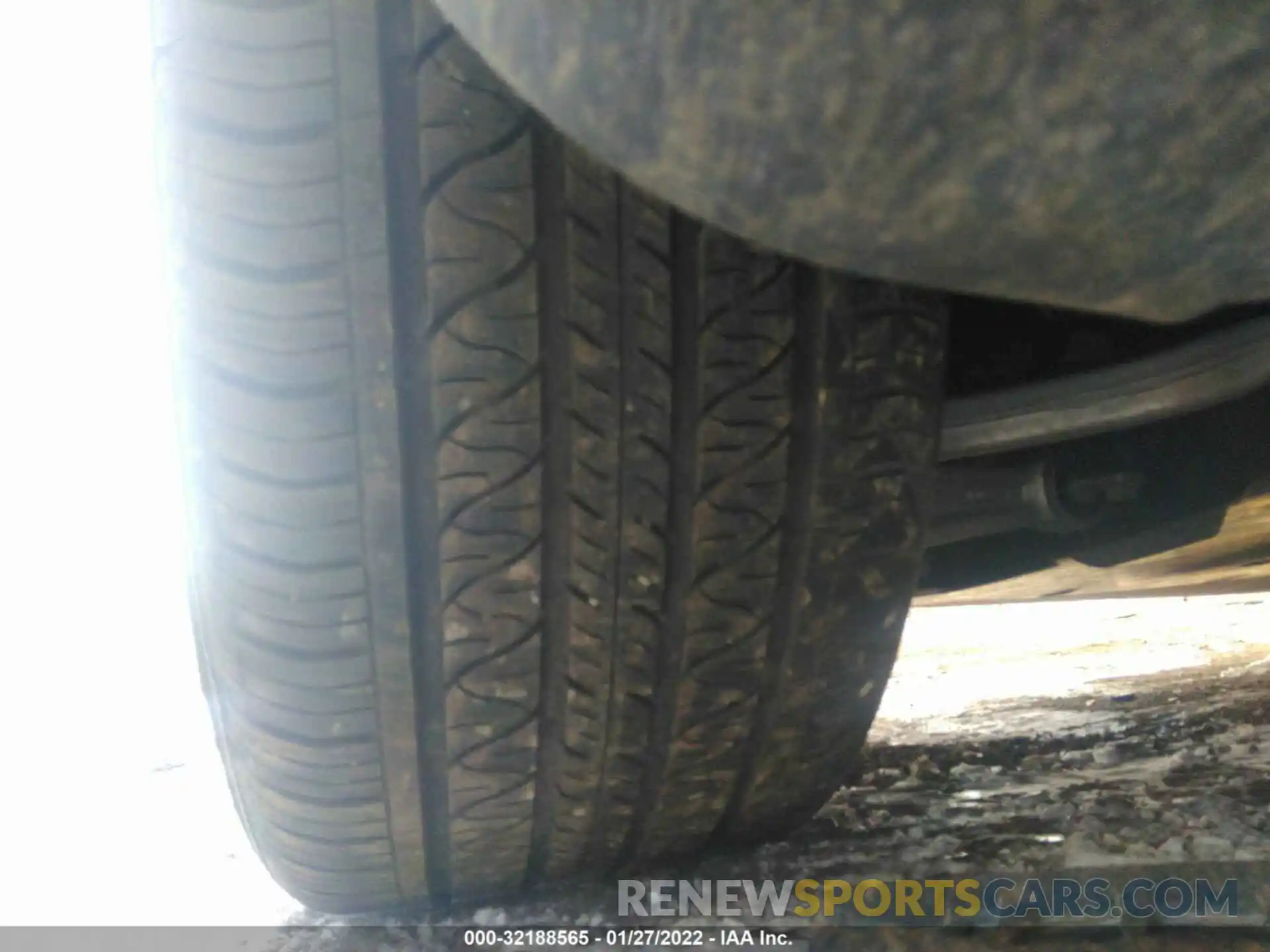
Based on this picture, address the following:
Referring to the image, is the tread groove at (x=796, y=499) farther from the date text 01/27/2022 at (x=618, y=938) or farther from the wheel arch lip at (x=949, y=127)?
the wheel arch lip at (x=949, y=127)

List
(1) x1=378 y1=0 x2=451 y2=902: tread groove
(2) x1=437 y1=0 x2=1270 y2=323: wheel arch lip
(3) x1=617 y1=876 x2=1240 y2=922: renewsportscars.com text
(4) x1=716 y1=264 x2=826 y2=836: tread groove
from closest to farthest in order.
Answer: (2) x1=437 y1=0 x2=1270 y2=323: wheel arch lip
(1) x1=378 y1=0 x2=451 y2=902: tread groove
(4) x1=716 y1=264 x2=826 y2=836: tread groove
(3) x1=617 y1=876 x2=1240 y2=922: renewsportscars.com text

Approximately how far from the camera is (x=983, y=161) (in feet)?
0.97

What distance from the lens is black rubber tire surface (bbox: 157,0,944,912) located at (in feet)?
1.75

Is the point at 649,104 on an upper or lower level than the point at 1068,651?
lower

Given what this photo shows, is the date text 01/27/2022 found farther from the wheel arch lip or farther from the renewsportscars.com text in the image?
the wheel arch lip

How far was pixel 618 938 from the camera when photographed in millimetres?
809

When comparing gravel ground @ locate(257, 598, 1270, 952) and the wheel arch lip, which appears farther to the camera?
gravel ground @ locate(257, 598, 1270, 952)

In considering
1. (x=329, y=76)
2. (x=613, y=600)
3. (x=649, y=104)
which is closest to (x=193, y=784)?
(x=613, y=600)

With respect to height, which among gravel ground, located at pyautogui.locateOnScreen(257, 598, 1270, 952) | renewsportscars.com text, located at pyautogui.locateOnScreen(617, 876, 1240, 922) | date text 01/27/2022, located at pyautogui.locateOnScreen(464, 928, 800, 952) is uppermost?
gravel ground, located at pyautogui.locateOnScreen(257, 598, 1270, 952)

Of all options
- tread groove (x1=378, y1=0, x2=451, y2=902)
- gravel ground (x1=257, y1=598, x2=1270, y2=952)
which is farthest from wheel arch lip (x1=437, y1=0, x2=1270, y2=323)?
gravel ground (x1=257, y1=598, x2=1270, y2=952)

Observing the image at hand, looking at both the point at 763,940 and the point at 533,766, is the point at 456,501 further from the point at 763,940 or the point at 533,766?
the point at 763,940

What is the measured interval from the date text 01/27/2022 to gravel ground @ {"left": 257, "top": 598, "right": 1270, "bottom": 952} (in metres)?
0.02

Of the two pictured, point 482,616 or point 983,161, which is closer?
point 983,161

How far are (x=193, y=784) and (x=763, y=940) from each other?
161cm
